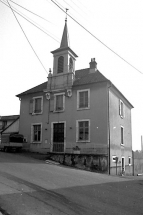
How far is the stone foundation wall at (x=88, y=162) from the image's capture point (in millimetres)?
18391

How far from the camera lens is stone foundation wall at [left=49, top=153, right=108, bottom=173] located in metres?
18.4

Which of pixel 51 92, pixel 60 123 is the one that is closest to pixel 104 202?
pixel 60 123

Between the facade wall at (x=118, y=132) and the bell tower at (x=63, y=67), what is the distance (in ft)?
15.5

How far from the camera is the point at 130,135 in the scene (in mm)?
28047

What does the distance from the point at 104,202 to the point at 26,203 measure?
9.14 feet

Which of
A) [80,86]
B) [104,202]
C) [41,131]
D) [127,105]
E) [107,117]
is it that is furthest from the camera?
[127,105]

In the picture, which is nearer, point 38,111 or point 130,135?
point 38,111

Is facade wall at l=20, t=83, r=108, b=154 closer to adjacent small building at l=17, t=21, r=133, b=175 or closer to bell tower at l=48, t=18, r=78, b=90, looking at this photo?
adjacent small building at l=17, t=21, r=133, b=175

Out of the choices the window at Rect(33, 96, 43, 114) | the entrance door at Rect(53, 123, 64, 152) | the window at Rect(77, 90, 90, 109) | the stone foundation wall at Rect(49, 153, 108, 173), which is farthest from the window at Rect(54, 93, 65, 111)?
the stone foundation wall at Rect(49, 153, 108, 173)

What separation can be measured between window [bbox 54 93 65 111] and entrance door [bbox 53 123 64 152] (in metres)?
1.67

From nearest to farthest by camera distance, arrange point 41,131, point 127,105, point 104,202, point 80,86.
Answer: point 104,202, point 80,86, point 41,131, point 127,105

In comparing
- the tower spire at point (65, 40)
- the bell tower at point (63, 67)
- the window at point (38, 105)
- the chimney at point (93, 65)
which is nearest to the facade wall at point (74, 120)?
the window at point (38, 105)

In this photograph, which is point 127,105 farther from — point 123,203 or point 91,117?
point 123,203

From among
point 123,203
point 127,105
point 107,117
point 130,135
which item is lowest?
point 123,203
